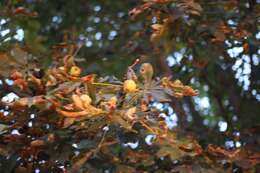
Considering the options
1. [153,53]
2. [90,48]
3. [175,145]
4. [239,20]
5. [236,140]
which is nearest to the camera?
[175,145]

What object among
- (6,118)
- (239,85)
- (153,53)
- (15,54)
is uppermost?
(15,54)

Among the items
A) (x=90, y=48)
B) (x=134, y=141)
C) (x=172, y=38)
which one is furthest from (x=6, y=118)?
(x=90, y=48)

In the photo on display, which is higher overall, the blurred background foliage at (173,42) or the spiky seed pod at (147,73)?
the spiky seed pod at (147,73)

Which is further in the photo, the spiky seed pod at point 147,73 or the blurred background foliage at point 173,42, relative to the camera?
the blurred background foliage at point 173,42

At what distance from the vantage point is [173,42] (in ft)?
6.49

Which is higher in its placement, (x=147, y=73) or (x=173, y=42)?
(x=147, y=73)

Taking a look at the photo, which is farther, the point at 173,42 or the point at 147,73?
the point at 173,42

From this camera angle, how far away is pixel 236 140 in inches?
72.6

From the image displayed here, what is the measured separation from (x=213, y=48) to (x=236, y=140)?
385mm

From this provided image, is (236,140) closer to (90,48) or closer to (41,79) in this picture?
(41,79)

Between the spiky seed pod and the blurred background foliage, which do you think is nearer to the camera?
the spiky seed pod

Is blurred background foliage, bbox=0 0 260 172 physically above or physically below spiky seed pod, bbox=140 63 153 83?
below

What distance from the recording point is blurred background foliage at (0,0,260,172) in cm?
183

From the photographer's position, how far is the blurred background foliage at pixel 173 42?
5.99 ft
